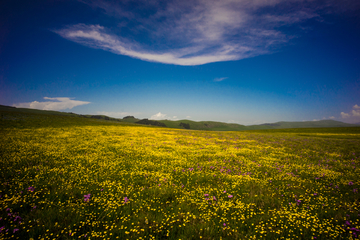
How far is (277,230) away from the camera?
449 centimetres

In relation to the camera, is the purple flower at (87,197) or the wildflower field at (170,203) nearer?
the wildflower field at (170,203)

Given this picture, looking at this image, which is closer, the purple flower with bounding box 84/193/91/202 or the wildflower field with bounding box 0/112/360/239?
the wildflower field with bounding box 0/112/360/239

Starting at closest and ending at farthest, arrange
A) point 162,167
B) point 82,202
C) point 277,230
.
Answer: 1. point 277,230
2. point 82,202
3. point 162,167

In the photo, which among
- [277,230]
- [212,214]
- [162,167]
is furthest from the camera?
[162,167]

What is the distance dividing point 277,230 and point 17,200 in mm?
9085

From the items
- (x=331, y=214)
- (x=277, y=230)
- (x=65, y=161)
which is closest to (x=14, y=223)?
(x=65, y=161)

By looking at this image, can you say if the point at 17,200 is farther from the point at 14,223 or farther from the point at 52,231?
the point at 52,231

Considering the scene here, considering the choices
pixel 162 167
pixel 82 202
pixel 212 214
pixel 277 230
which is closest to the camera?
pixel 277 230

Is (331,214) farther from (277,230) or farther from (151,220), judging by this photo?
(151,220)

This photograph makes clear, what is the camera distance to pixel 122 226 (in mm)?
4277

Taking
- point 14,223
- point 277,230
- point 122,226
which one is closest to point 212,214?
point 277,230

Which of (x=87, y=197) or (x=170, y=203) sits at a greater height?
(x=87, y=197)

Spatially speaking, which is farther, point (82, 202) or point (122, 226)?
point (82, 202)

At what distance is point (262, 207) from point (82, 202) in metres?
7.10
